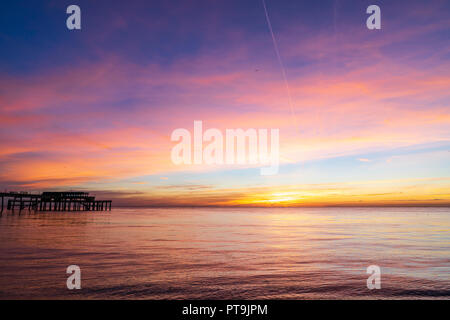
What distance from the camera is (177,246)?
22.2m

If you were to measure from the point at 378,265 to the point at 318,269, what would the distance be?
3.65 m

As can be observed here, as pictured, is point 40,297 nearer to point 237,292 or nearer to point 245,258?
point 237,292

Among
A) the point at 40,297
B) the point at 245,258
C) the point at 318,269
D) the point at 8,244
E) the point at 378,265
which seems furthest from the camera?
the point at 8,244

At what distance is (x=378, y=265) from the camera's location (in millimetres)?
16000

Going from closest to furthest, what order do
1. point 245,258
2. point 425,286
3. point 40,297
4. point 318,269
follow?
point 40,297 < point 425,286 < point 318,269 < point 245,258

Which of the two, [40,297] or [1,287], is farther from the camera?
[1,287]
